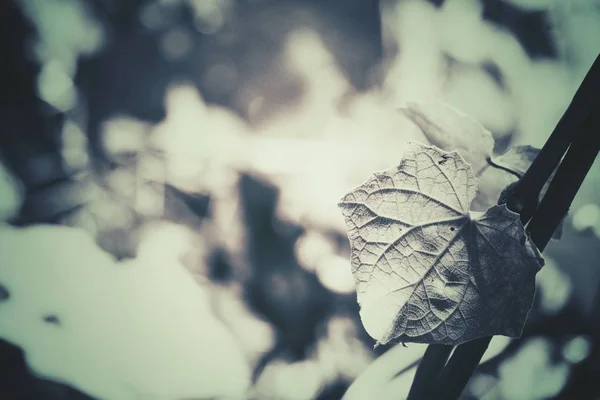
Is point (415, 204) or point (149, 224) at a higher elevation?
point (149, 224)

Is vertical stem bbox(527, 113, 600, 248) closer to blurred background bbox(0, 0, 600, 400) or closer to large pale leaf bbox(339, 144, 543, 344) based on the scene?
large pale leaf bbox(339, 144, 543, 344)

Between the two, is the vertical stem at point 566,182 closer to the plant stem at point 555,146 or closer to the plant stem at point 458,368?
the plant stem at point 555,146

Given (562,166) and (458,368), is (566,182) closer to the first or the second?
(562,166)

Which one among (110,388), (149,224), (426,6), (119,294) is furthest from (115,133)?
(426,6)

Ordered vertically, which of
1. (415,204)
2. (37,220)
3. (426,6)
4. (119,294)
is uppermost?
(426,6)

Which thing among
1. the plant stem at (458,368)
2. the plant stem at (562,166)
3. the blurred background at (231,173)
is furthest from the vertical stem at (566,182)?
the blurred background at (231,173)

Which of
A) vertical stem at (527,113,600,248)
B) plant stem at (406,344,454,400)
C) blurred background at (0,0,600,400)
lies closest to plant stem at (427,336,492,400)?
plant stem at (406,344,454,400)

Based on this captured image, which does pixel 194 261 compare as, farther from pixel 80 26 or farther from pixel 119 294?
pixel 80 26
